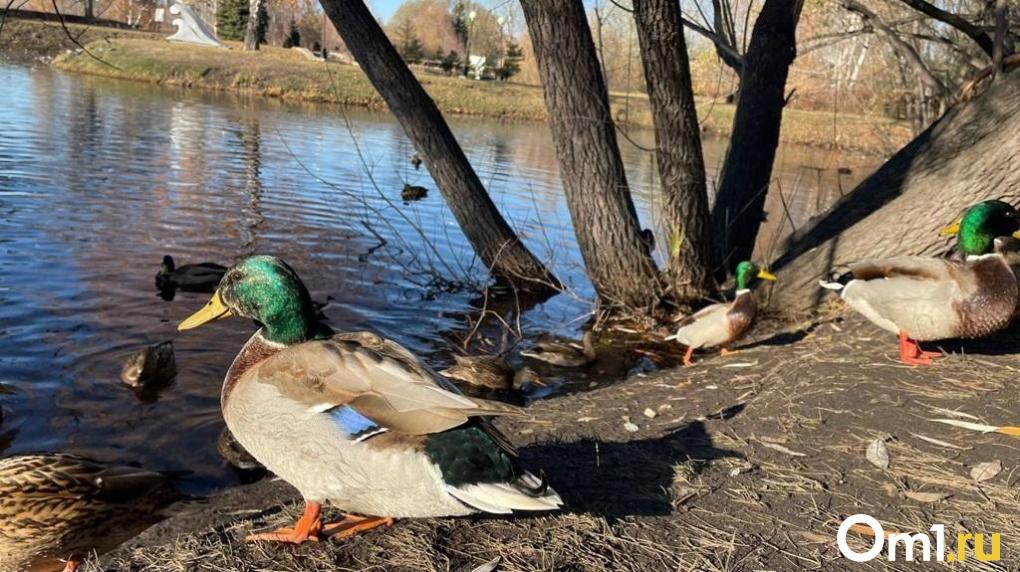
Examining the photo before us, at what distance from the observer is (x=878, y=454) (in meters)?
3.50

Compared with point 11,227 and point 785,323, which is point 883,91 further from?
point 11,227

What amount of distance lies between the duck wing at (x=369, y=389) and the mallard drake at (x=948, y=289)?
3.32 m

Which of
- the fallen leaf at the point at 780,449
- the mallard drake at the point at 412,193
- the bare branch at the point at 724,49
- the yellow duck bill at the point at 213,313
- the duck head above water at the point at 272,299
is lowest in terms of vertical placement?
the mallard drake at the point at 412,193

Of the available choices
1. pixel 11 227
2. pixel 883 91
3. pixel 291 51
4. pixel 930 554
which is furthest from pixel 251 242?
pixel 291 51

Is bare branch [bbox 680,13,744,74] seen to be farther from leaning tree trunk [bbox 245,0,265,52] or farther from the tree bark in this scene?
leaning tree trunk [bbox 245,0,265,52]

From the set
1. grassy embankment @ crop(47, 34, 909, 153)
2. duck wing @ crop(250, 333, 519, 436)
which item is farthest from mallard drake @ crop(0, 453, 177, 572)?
grassy embankment @ crop(47, 34, 909, 153)

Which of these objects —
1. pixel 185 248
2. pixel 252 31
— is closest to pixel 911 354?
pixel 185 248

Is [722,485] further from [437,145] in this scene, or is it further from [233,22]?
[233,22]

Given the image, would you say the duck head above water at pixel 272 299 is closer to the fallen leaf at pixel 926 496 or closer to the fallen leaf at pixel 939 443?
the fallen leaf at pixel 926 496

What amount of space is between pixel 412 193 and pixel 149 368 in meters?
8.50

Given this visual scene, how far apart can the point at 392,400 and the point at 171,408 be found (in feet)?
10.8

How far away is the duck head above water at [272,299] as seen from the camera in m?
2.88

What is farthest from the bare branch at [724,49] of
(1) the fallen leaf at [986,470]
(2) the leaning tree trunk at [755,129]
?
(1) the fallen leaf at [986,470]

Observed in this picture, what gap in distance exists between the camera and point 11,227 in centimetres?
892
